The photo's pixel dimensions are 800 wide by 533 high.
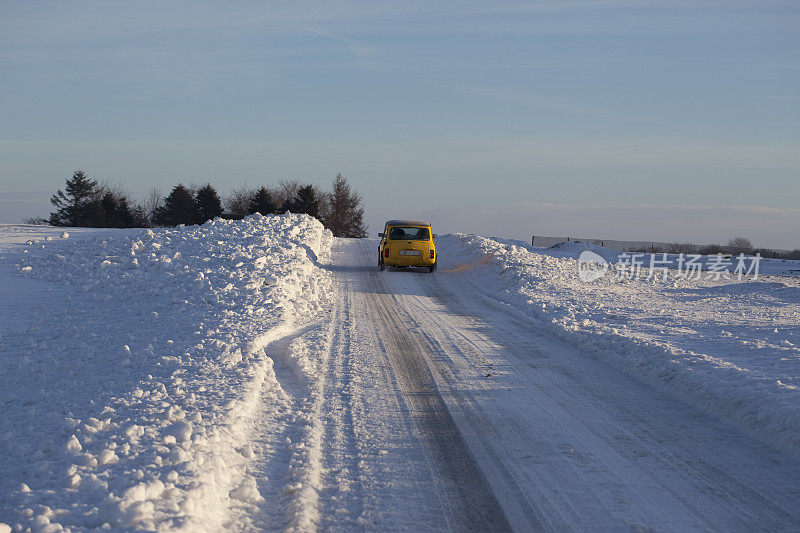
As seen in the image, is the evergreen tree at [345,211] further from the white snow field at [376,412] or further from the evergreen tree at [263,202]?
the white snow field at [376,412]

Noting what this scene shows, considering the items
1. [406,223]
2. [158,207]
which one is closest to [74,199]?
[158,207]

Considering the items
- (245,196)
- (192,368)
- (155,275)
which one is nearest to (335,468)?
(192,368)

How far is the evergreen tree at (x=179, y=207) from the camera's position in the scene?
68.8 m

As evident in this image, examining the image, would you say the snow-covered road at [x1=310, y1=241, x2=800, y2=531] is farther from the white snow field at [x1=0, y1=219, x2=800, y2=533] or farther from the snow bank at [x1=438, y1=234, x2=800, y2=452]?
the snow bank at [x1=438, y1=234, x2=800, y2=452]

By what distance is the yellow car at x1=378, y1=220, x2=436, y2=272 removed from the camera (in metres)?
23.3

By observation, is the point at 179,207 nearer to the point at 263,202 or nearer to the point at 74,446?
the point at 263,202

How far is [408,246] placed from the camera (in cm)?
2338

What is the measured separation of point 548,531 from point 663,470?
172cm

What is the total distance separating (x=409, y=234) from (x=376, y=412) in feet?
55.9

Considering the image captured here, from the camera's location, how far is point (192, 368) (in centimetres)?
812

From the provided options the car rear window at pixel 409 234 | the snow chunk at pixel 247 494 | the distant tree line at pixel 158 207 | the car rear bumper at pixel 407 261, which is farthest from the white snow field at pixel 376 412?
the distant tree line at pixel 158 207

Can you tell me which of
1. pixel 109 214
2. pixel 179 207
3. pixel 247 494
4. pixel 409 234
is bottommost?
pixel 247 494

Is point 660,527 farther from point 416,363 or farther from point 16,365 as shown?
point 16,365

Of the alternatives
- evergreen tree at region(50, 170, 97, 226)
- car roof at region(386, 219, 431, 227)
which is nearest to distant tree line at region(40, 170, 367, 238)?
evergreen tree at region(50, 170, 97, 226)
